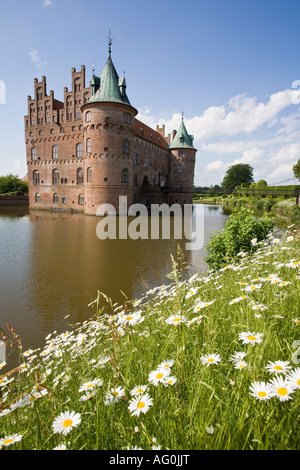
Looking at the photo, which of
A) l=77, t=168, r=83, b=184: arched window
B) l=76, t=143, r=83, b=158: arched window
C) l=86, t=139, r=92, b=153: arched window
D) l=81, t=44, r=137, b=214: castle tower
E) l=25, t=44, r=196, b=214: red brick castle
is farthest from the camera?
l=77, t=168, r=83, b=184: arched window

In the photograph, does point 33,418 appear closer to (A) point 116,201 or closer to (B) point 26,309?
(B) point 26,309

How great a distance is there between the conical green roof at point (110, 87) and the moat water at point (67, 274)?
20.4 meters

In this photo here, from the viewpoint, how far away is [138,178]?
3844cm

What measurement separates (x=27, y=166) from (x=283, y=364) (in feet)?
145

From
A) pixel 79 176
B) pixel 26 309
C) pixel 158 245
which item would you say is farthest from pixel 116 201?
pixel 26 309

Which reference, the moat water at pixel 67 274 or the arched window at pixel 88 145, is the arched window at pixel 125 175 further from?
the moat water at pixel 67 274

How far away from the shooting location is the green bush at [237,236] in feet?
23.9

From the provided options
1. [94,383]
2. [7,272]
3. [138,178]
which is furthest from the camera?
[138,178]

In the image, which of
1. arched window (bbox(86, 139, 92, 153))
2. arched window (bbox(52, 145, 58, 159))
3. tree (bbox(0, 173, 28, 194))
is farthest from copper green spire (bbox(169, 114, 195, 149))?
tree (bbox(0, 173, 28, 194))

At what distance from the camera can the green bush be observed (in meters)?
7.29

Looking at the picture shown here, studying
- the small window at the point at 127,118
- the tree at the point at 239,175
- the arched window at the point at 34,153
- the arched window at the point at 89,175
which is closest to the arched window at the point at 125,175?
the arched window at the point at 89,175

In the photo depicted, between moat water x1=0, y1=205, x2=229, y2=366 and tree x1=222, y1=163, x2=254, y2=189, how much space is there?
86662 mm

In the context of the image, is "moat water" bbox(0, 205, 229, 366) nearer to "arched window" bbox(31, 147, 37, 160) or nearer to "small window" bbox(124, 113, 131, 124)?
"small window" bbox(124, 113, 131, 124)
